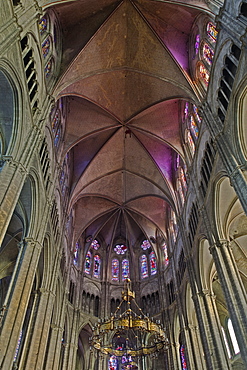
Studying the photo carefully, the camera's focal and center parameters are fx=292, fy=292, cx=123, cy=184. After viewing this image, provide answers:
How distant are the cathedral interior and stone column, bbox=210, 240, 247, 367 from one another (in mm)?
54

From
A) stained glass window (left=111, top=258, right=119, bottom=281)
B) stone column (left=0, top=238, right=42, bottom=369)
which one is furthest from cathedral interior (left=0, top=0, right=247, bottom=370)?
stained glass window (left=111, top=258, right=119, bottom=281)

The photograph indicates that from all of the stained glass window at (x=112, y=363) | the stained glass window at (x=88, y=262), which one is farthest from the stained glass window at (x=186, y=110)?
the stained glass window at (x=112, y=363)

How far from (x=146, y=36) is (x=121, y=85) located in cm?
358

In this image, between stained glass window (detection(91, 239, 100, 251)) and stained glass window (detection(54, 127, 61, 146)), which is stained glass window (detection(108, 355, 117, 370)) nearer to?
stained glass window (detection(91, 239, 100, 251))

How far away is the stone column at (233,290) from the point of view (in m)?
10.0

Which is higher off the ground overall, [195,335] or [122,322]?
[195,335]

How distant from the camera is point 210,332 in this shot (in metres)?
13.5

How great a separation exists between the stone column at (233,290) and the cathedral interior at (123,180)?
5 cm

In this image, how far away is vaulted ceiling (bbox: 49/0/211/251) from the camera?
55.7 ft

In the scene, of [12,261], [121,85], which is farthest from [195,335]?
[121,85]

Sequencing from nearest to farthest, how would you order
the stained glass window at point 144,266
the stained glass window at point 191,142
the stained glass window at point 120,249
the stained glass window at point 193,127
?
the stained glass window at point 193,127, the stained glass window at point 191,142, the stained glass window at point 144,266, the stained glass window at point 120,249

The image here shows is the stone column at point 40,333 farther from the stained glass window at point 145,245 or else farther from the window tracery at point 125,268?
the stained glass window at point 145,245

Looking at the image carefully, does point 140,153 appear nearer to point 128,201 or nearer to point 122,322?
point 128,201

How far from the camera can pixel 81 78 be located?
17484 millimetres
